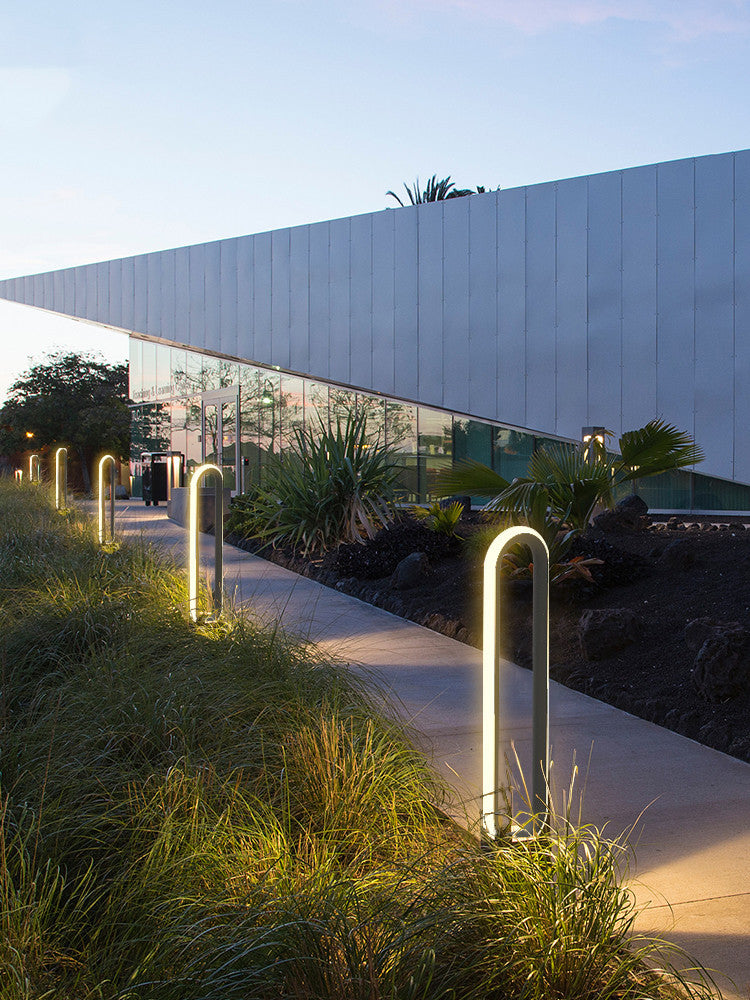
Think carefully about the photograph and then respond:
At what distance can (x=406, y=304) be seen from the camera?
22.7 metres

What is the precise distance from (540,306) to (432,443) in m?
4.03

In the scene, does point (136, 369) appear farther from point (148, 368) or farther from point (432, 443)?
point (432, 443)

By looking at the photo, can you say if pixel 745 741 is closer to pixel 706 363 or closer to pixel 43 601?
pixel 43 601

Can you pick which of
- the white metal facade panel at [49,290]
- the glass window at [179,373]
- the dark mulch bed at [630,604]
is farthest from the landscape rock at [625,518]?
the white metal facade panel at [49,290]

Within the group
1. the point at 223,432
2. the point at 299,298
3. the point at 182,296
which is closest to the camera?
the point at 299,298

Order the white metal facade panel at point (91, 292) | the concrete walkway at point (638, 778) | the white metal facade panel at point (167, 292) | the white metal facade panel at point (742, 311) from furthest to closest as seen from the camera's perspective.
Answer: the white metal facade panel at point (91, 292), the white metal facade panel at point (167, 292), the white metal facade panel at point (742, 311), the concrete walkway at point (638, 778)

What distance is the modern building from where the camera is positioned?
18062mm

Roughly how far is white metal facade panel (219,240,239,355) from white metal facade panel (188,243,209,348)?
84cm

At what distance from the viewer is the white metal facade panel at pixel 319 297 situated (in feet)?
79.5

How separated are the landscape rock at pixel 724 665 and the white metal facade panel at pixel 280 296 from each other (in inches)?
814

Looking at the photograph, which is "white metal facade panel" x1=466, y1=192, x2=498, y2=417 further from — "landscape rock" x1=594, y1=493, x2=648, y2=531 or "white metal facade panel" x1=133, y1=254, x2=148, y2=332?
"white metal facade panel" x1=133, y1=254, x2=148, y2=332

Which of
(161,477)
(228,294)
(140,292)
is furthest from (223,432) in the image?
(140,292)

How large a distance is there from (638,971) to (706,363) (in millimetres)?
16579

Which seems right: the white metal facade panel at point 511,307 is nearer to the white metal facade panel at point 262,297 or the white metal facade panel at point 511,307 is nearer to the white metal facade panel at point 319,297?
the white metal facade panel at point 319,297
